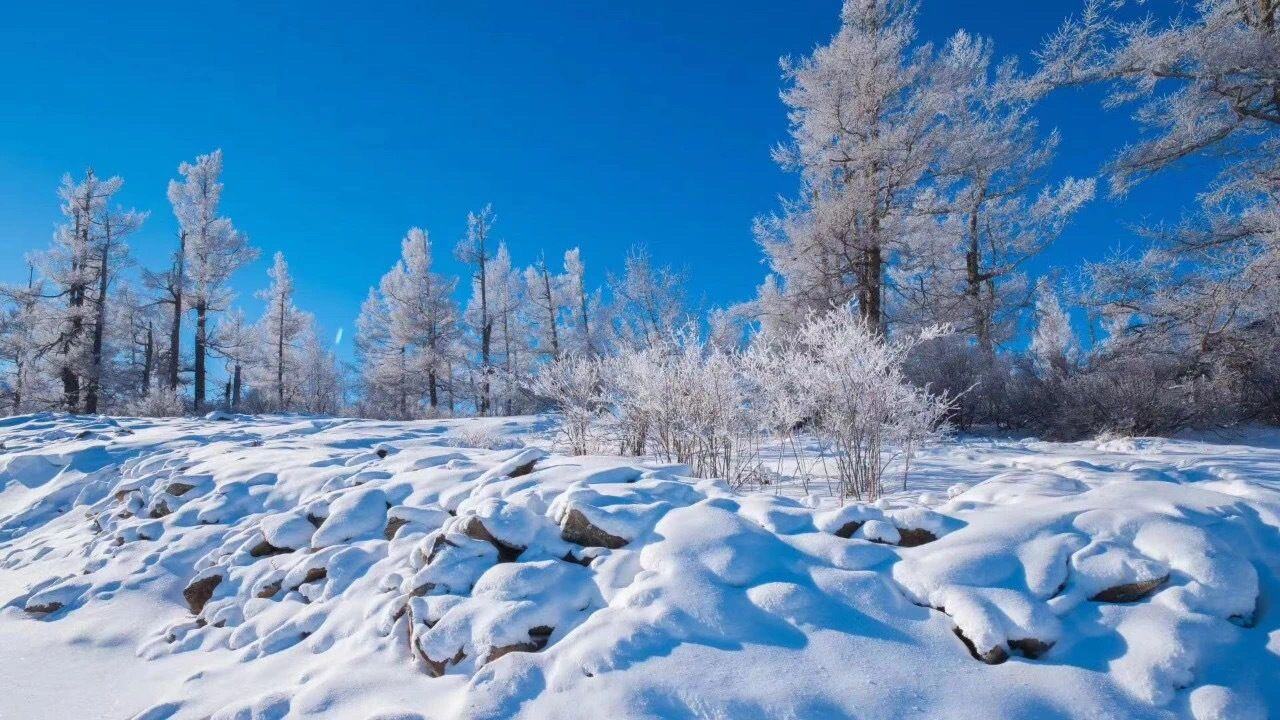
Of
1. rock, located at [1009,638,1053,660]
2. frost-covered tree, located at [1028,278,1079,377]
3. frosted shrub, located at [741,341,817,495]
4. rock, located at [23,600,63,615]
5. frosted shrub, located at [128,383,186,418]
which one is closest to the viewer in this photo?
rock, located at [1009,638,1053,660]

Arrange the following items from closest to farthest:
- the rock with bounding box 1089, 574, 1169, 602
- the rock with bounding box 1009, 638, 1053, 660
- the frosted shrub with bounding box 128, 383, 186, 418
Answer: the rock with bounding box 1009, 638, 1053, 660, the rock with bounding box 1089, 574, 1169, 602, the frosted shrub with bounding box 128, 383, 186, 418

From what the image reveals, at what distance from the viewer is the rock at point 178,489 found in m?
4.90

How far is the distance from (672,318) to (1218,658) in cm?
1915

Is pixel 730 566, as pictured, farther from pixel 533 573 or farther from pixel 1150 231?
pixel 1150 231

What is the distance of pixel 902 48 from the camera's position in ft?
35.0

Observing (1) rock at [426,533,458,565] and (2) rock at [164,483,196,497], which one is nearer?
(1) rock at [426,533,458,565]

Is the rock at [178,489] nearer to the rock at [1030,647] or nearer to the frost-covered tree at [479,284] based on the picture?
the rock at [1030,647]

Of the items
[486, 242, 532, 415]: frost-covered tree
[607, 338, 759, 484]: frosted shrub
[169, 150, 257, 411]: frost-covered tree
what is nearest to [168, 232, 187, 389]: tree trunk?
[169, 150, 257, 411]: frost-covered tree

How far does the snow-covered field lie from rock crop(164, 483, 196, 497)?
0.76m

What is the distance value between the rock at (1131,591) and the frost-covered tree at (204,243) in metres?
21.5

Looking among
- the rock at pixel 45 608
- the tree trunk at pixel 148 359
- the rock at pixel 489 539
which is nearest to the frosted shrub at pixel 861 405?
the rock at pixel 489 539

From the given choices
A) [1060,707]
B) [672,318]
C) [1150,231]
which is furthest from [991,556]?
[672,318]

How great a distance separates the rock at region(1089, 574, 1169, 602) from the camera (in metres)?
2.12

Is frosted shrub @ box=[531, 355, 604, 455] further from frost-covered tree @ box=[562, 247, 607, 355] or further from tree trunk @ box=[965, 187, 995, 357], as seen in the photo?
frost-covered tree @ box=[562, 247, 607, 355]
